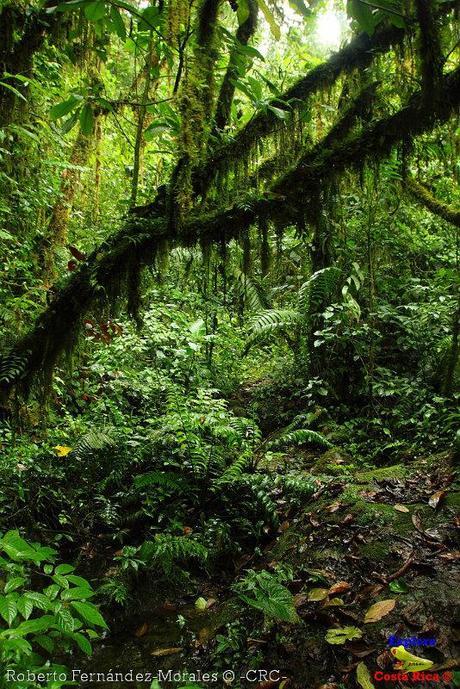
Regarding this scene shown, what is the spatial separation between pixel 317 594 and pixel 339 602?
0.19 m

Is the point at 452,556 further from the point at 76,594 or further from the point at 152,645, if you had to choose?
the point at 76,594

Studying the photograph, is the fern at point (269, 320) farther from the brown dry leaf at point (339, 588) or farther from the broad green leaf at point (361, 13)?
the broad green leaf at point (361, 13)


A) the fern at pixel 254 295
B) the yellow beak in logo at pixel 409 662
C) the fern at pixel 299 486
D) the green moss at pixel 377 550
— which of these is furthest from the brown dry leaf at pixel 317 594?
the fern at pixel 254 295

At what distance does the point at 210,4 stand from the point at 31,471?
4.32 meters

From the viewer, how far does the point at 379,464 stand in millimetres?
5652

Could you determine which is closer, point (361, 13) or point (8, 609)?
point (361, 13)

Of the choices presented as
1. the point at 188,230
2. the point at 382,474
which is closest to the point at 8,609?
the point at 188,230

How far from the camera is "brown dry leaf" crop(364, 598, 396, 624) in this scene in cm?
283

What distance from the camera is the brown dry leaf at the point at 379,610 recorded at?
2.83 metres

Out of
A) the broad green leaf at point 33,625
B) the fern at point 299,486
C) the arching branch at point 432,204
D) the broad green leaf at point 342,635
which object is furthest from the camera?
the arching branch at point 432,204

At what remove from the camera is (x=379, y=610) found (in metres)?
2.87

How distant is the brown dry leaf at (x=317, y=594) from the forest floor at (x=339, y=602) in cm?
1

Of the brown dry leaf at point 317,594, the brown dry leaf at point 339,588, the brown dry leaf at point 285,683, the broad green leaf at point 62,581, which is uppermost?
the broad green leaf at point 62,581

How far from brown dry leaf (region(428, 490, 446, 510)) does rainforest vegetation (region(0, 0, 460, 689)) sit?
17 mm
